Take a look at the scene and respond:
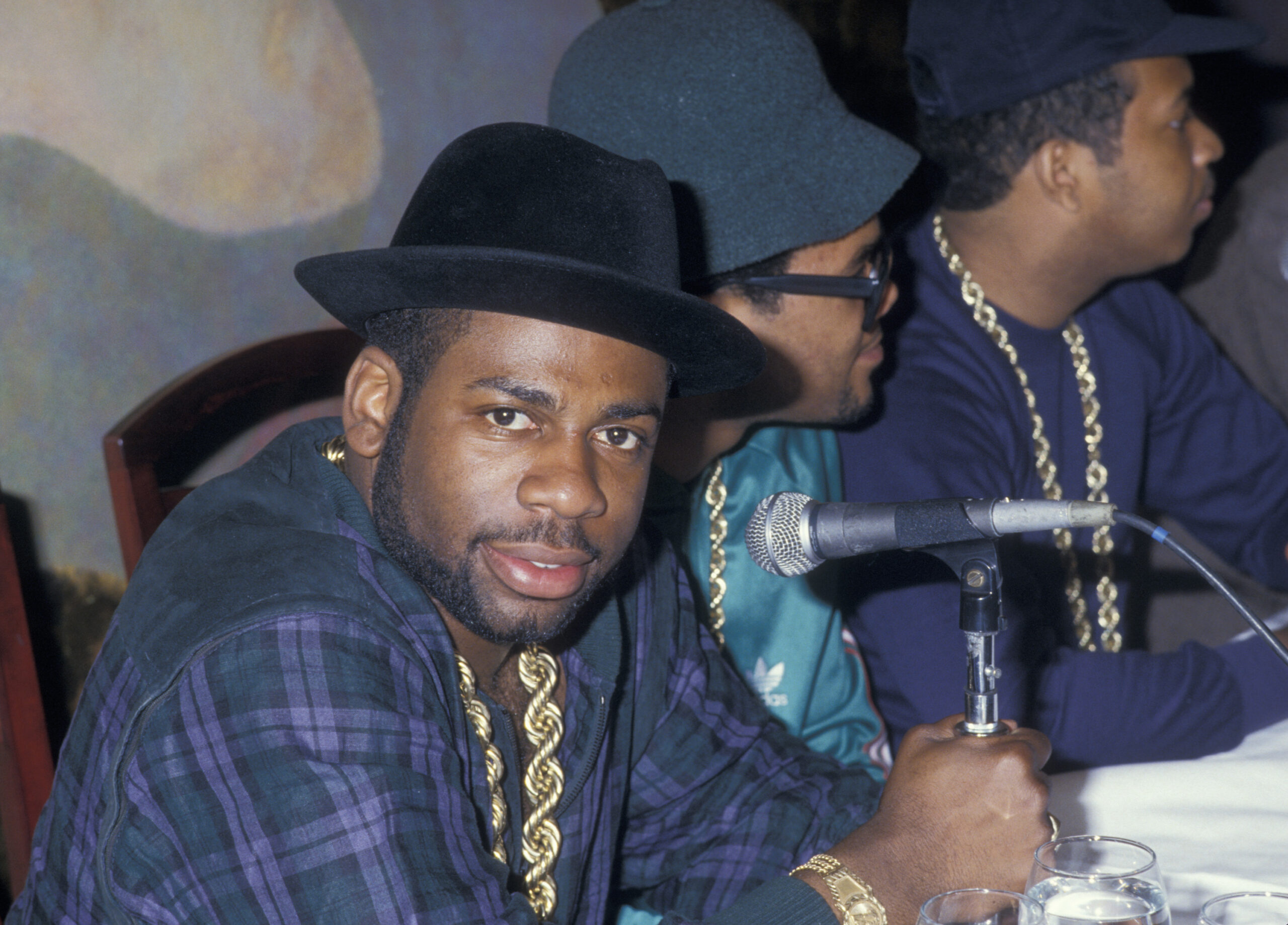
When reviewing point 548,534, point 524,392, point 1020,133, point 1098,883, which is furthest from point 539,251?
point 1020,133

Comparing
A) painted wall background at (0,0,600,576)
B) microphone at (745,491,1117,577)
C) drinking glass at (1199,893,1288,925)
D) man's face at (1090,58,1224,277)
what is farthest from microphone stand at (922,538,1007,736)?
painted wall background at (0,0,600,576)

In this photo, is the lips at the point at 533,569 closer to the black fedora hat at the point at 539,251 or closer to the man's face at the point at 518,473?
the man's face at the point at 518,473

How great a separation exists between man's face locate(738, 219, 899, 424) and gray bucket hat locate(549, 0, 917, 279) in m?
0.05

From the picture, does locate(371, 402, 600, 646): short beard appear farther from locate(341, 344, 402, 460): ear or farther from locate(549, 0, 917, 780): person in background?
locate(549, 0, 917, 780): person in background

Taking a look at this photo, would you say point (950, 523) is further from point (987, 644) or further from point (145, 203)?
point (145, 203)

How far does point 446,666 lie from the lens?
4.00 ft

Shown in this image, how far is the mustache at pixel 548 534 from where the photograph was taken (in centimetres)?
116

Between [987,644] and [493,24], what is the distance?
2159 millimetres

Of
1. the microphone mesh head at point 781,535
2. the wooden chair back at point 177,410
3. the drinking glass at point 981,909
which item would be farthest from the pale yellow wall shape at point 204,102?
the drinking glass at point 981,909

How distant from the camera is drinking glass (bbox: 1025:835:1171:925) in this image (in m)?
0.87

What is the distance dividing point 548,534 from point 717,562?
83 cm

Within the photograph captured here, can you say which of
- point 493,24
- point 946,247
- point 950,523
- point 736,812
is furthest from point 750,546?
point 493,24

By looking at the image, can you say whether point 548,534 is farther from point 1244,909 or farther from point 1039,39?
point 1039,39

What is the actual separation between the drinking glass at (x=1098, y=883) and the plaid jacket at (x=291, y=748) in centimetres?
27
